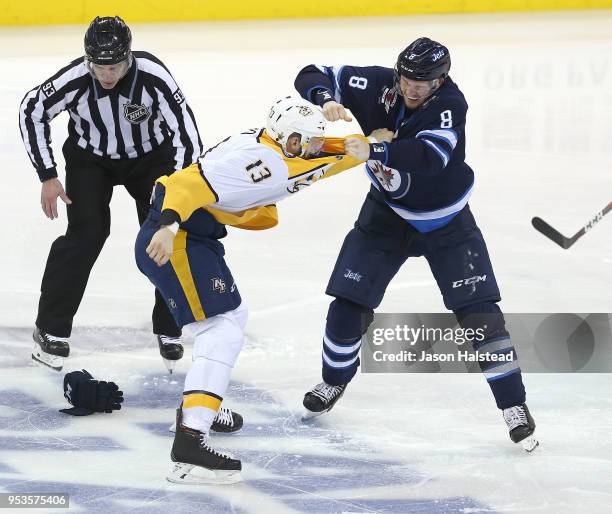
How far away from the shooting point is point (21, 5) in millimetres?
10984

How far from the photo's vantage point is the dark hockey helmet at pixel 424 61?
128 inches

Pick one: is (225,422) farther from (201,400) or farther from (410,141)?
(410,141)

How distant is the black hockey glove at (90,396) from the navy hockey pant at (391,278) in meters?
0.67

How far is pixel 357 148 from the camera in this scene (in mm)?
3162

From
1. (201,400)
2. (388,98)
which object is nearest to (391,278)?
(388,98)

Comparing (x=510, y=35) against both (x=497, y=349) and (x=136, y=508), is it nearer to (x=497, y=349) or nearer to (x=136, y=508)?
(x=497, y=349)

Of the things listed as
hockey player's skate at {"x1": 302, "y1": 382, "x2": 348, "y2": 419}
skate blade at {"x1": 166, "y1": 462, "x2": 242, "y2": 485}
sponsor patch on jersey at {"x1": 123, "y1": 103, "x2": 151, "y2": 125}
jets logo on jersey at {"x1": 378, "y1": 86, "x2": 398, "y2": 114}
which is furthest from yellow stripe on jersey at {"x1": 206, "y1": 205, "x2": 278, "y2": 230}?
sponsor patch on jersey at {"x1": 123, "y1": 103, "x2": 151, "y2": 125}

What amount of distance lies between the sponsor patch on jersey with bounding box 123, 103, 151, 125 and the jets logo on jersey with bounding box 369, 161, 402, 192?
35.8 inches

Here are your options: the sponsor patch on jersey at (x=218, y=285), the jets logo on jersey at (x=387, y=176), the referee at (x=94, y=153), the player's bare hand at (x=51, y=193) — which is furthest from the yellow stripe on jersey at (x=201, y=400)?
the player's bare hand at (x=51, y=193)

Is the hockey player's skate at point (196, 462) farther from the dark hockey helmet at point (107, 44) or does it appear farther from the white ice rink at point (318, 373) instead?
the dark hockey helmet at point (107, 44)

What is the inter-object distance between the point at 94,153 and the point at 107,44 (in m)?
0.48

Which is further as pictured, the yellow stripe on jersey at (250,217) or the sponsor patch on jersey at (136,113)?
the sponsor patch on jersey at (136,113)

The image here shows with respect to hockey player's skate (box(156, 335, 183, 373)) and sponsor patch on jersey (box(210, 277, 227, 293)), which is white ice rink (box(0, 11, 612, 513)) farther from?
sponsor patch on jersey (box(210, 277, 227, 293))

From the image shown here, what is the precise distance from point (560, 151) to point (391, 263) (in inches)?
137
